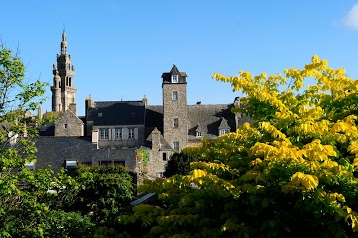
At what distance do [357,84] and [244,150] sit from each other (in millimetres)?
2743

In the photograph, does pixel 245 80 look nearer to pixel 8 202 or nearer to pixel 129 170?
pixel 8 202

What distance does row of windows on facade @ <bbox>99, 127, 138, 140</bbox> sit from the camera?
6556 centimetres

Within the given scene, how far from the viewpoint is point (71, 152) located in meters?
42.1

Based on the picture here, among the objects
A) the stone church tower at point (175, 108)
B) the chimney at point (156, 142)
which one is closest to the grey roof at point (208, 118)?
the stone church tower at point (175, 108)

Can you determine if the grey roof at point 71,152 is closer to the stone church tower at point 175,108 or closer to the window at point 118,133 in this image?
the stone church tower at point 175,108

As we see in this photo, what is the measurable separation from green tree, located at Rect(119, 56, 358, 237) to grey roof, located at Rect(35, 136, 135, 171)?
31190mm

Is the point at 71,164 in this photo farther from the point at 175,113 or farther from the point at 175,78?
the point at 175,78

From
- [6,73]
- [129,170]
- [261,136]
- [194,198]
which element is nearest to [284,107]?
[261,136]

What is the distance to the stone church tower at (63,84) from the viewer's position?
101000 mm

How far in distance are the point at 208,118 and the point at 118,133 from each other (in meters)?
12.1

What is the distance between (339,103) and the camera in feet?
34.6

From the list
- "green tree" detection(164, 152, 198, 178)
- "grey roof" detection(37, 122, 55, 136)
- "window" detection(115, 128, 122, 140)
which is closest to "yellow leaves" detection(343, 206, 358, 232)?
"green tree" detection(164, 152, 198, 178)

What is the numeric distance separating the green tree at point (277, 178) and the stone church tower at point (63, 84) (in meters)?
92.6

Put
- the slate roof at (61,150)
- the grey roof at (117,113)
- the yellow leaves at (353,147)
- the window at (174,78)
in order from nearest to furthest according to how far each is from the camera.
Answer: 1. the yellow leaves at (353,147)
2. the slate roof at (61,150)
3. the window at (174,78)
4. the grey roof at (117,113)
